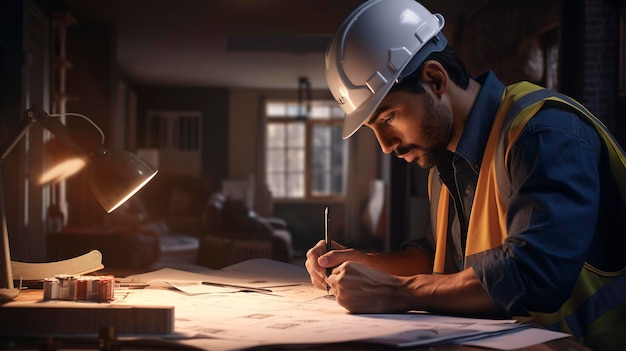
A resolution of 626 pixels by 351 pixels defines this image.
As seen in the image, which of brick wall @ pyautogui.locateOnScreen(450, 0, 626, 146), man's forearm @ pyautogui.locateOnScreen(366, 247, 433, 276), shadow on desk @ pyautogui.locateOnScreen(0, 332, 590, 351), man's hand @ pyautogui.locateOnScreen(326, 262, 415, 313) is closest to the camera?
shadow on desk @ pyautogui.locateOnScreen(0, 332, 590, 351)

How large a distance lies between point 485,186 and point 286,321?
1.80 feet

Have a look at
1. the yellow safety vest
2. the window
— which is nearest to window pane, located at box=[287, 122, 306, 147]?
the window

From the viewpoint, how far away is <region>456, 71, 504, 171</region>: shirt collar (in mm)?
1793

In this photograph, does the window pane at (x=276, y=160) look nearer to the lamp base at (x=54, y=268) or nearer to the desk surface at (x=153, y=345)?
the lamp base at (x=54, y=268)

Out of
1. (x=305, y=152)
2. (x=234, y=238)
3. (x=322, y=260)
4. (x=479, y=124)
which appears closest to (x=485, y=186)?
(x=479, y=124)

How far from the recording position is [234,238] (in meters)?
7.95

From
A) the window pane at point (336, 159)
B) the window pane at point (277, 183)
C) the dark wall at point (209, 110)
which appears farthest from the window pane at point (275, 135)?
the window pane at point (336, 159)

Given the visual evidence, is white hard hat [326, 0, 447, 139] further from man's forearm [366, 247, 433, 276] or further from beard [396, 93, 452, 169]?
man's forearm [366, 247, 433, 276]

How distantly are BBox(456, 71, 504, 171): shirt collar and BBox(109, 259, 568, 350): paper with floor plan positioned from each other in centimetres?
42

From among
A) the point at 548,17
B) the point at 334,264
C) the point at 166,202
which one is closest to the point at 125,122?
the point at 166,202

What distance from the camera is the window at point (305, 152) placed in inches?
550

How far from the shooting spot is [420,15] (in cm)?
184

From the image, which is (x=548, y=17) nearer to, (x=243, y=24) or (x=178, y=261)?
(x=243, y=24)

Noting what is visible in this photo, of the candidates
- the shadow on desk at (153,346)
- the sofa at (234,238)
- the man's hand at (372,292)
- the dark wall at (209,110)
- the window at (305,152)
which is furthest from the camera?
the window at (305,152)
